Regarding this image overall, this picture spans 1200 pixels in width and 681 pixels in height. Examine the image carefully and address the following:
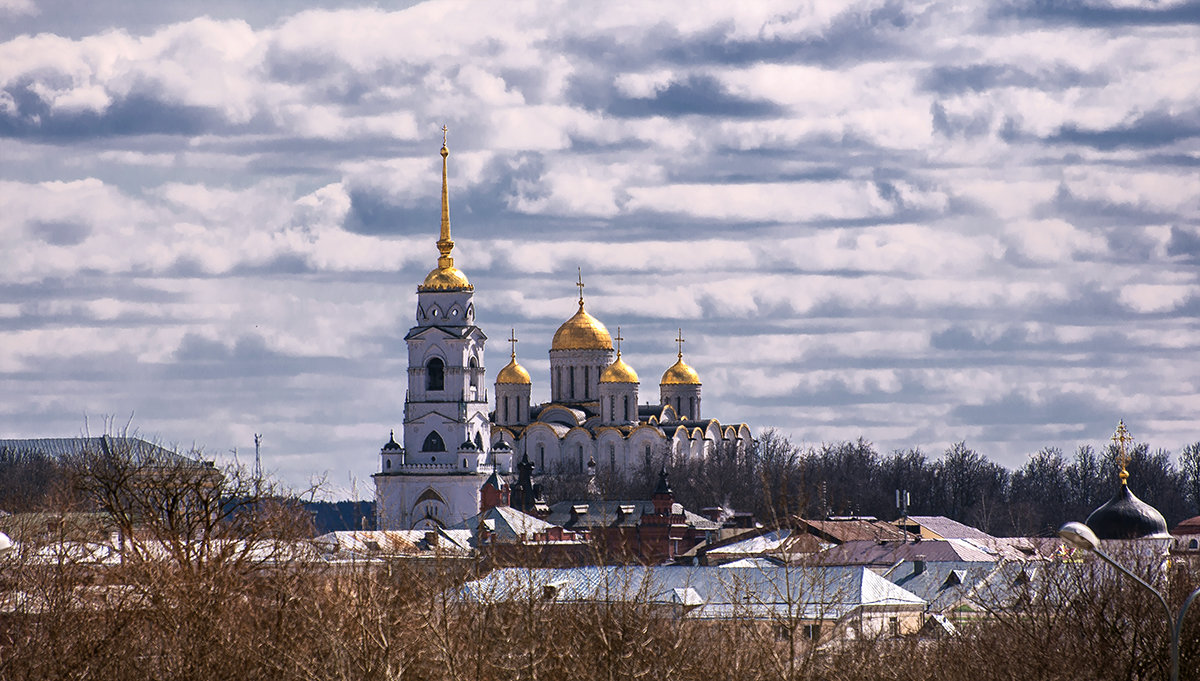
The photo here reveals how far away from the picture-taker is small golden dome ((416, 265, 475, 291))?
102m

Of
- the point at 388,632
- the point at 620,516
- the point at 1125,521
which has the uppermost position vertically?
the point at 620,516

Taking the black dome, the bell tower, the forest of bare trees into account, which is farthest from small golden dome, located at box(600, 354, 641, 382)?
the forest of bare trees

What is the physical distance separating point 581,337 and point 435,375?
16.6 metres

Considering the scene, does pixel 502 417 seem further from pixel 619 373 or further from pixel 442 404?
pixel 442 404

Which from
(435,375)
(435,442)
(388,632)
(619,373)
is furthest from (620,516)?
(388,632)

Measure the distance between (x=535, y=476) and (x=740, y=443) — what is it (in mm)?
16896

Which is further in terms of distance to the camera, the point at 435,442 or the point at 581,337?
the point at 581,337

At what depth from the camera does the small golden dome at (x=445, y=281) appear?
10250 centimetres

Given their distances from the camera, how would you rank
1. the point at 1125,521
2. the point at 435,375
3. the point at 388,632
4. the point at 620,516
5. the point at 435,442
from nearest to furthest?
1. the point at 388,632
2. the point at 1125,521
3. the point at 620,516
4. the point at 435,442
5. the point at 435,375

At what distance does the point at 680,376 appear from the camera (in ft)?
412

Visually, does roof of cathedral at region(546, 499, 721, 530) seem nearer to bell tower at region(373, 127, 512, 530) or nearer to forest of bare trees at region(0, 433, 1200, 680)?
bell tower at region(373, 127, 512, 530)

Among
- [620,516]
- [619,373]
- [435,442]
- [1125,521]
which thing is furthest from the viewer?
[619,373]

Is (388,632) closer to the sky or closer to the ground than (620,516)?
closer to the ground

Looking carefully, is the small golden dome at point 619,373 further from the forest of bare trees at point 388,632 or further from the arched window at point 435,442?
the forest of bare trees at point 388,632
